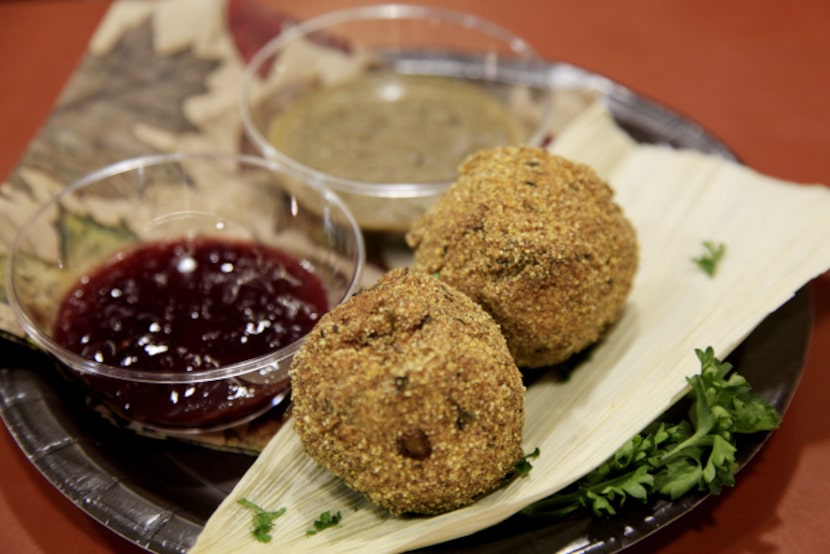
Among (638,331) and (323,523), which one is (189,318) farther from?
(638,331)

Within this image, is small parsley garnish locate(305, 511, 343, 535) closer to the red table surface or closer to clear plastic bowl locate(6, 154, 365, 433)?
clear plastic bowl locate(6, 154, 365, 433)

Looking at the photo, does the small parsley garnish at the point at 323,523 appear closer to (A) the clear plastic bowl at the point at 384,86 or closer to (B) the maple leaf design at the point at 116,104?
(A) the clear plastic bowl at the point at 384,86

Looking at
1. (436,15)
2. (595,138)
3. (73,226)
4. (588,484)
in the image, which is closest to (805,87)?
(595,138)

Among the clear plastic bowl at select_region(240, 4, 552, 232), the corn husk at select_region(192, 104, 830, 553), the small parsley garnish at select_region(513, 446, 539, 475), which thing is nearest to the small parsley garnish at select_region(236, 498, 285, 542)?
the corn husk at select_region(192, 104, 830, 553)

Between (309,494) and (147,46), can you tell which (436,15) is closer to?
(147,46)

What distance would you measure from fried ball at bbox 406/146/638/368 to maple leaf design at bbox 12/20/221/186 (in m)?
1.60

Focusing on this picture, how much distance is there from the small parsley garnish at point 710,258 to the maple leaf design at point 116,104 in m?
2.16

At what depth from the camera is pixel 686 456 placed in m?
2.20

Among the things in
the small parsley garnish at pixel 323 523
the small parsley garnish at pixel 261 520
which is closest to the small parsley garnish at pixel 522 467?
the small parsley garnish at pixel 323 523

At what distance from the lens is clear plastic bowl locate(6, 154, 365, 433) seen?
7.79 feet

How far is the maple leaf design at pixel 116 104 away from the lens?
3307mm

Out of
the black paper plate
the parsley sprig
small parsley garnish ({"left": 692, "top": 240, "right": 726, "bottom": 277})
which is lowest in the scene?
the black paper plate

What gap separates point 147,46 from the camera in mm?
3857

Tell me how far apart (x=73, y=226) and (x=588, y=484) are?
1.92m
